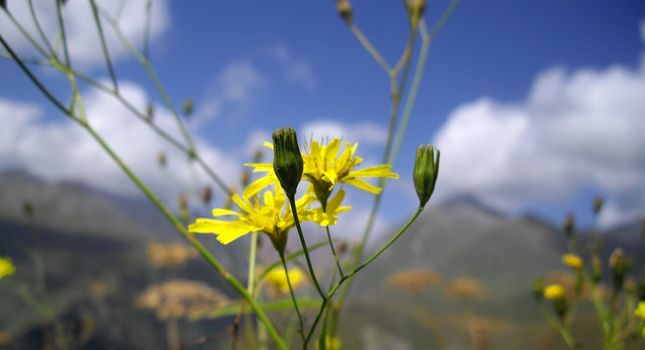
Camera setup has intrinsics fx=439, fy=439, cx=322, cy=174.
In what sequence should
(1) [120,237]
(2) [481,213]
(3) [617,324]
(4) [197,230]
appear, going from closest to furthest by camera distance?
1. (4) [197,230]
2. (3) [617,324]
3. (1) [120,237]
4. (2) [481,213]

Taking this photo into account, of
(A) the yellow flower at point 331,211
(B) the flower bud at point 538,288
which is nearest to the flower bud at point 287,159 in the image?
(A) the yellow flower at point 331,211

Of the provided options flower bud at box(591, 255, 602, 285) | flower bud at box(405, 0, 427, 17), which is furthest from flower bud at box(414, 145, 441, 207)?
flower bud at box(591, 255, 602, 285)

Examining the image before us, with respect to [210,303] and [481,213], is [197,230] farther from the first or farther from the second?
[481,213]

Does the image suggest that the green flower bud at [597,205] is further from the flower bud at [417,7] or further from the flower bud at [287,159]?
the flower bud at [287,159]

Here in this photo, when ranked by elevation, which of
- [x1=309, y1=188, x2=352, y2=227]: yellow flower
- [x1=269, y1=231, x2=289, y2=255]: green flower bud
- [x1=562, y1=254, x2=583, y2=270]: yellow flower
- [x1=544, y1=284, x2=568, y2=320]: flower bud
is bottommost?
[x1=544, y1=284, x2=568, y2=320]: flower bud

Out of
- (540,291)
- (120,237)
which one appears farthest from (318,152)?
(120,237)

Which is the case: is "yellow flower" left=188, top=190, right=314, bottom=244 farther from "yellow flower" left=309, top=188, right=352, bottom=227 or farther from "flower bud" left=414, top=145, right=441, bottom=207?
"flower bud" left=414, top=145, right=441, bottom=207
